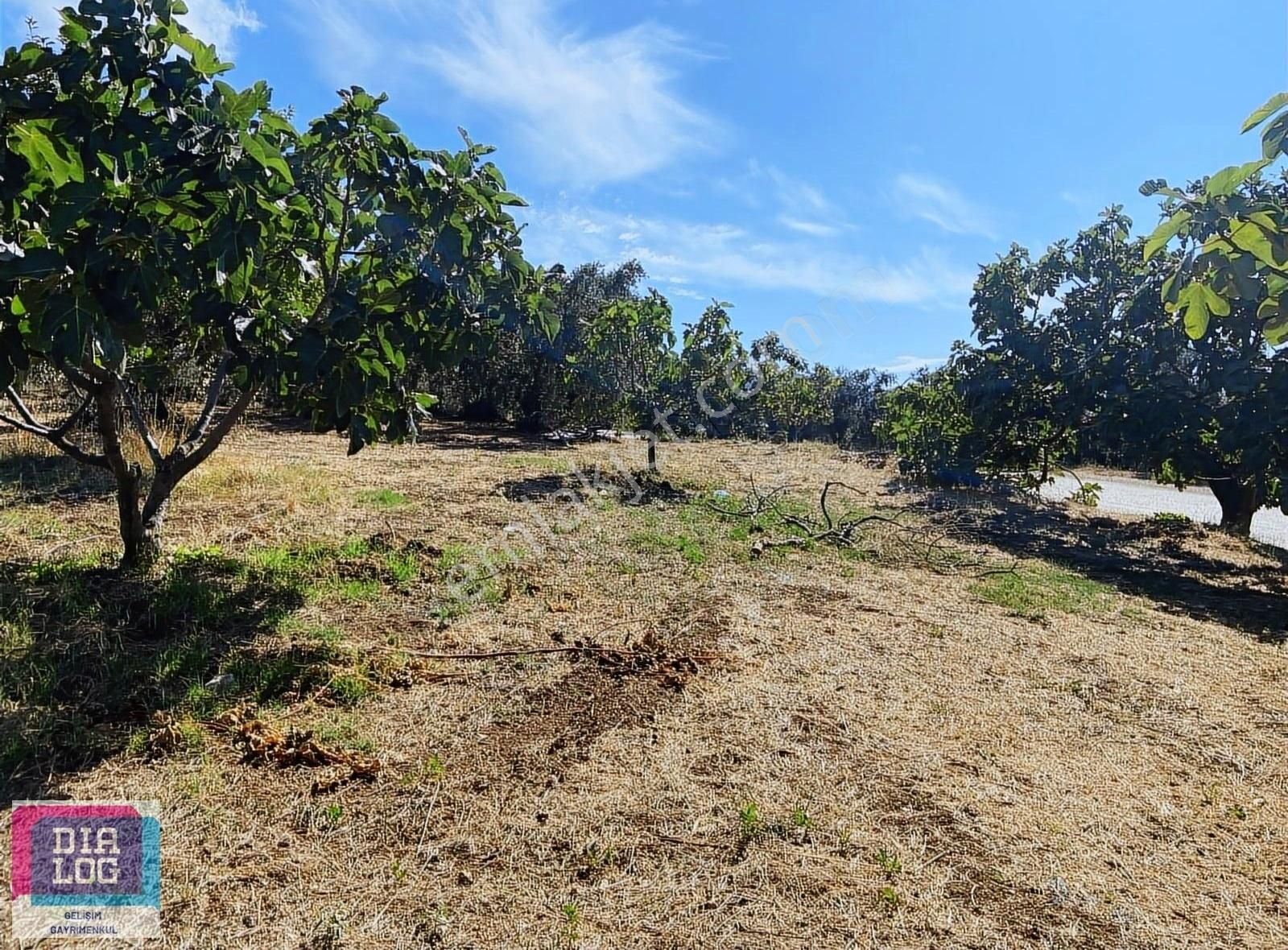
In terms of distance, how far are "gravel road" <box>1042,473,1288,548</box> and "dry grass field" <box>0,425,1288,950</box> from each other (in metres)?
5.14

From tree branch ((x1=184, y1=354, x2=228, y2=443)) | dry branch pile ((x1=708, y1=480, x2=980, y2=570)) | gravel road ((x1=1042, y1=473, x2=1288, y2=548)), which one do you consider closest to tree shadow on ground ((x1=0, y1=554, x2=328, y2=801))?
tree branch ((x1=184, y1=354, x2=228, y2=443))

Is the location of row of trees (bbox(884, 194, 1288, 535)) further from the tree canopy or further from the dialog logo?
the dialog logo

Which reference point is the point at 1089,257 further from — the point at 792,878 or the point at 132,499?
the point at 132,499

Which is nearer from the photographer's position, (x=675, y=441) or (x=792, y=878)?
(x=792, y=878)

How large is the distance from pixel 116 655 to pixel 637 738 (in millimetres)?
2236

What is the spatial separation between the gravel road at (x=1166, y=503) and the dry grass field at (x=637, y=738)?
5.14 m

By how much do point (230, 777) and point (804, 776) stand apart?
1976 millimetres

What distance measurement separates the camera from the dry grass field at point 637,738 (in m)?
1.77

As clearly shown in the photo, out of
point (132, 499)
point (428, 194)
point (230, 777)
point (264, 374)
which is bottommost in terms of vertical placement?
point (230, 777)

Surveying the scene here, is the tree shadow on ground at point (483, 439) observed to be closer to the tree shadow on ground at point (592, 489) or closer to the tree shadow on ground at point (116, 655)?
the tree shadow on ground at point (592, 489)

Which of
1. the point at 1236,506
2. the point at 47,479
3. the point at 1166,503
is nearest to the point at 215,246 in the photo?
the point at 47,479

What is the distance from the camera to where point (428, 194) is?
3008mm

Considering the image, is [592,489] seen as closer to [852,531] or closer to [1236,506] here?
[852,531]

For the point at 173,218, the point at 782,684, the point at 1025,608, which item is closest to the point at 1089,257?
the point at 1025,608
